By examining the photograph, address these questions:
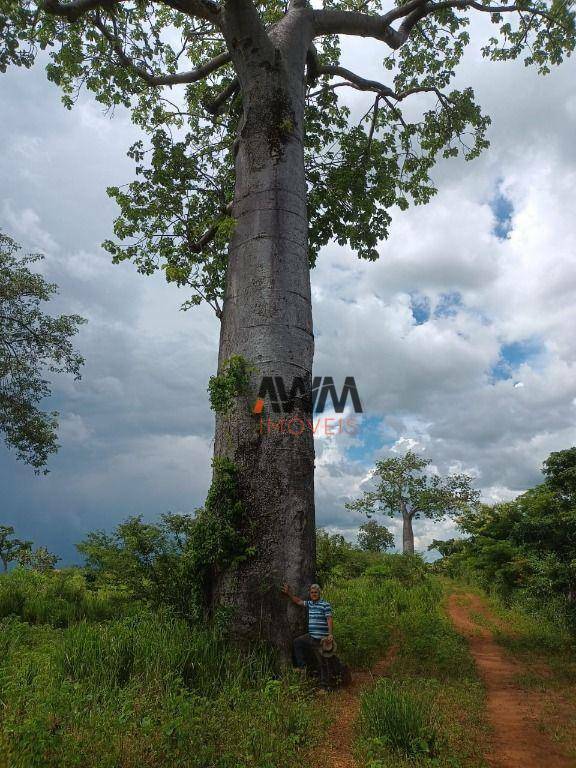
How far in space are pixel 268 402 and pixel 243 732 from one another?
141 inches

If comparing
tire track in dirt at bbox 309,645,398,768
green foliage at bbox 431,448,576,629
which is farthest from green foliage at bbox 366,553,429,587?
tire track in dirt at bbox 309,645,398,768

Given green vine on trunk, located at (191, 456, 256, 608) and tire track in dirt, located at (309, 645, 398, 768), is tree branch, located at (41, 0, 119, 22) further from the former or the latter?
tire track in dirt, located at (309, 645, 398, 768)

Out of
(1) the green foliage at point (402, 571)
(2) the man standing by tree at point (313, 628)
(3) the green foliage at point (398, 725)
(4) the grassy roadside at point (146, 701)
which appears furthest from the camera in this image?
(1) the green foliage at point (402, 571)

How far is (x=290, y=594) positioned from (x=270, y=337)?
3.18 m

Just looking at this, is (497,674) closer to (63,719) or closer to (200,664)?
(200,664)

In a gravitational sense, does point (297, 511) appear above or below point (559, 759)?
above

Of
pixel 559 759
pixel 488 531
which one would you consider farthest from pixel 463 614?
pixel 559 759

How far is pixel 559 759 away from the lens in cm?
443

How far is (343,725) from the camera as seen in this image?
186 inches

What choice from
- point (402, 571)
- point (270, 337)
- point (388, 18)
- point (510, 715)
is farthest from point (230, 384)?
point (402, 571)

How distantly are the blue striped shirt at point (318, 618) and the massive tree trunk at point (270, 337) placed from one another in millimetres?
121

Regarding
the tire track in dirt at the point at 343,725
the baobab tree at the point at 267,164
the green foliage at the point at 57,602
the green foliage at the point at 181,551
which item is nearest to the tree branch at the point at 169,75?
the baobab tree at the point at 267,164

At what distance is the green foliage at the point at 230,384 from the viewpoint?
6512 millimetres

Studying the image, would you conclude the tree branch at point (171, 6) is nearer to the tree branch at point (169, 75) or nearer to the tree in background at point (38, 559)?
the tree branch at point (169, 75)
